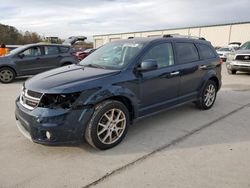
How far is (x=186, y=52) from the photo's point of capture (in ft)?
16.8

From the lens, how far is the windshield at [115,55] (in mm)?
4148

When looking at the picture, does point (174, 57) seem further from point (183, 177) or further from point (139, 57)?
point (183, 177)

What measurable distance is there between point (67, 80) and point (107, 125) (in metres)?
0.88

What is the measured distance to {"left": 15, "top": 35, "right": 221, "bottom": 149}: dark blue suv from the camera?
3.29 metres

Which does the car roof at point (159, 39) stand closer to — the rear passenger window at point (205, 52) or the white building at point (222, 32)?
the rear passenger window at point (205, 52)

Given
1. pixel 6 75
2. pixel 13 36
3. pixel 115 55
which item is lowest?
pixel 6 75

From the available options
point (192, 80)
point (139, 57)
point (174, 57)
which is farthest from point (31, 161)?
point (192, 80)

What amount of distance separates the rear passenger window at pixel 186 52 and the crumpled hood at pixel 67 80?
1647 mm

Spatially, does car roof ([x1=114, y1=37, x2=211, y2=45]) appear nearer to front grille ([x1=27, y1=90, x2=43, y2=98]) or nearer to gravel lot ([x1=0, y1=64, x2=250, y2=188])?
gravel lot ([x1=0, y1=64, x2=250, y2=188])

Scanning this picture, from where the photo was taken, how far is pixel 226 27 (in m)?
38.5

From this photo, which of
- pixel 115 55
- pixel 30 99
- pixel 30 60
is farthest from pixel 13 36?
pixel 30 99

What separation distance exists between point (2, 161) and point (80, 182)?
1242 millimetres

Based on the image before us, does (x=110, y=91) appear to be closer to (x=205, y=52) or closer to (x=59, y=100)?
(x=59, y=100)

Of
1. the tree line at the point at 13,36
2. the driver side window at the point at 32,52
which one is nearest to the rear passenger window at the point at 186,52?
the driver side window at the point at 32,52
